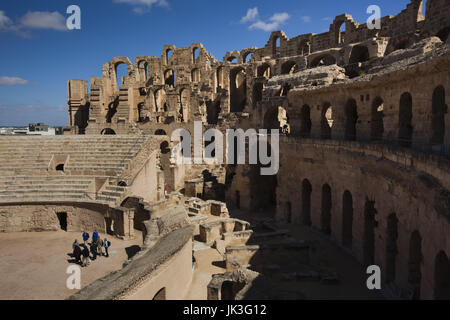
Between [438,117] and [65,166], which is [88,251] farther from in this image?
[438,117]

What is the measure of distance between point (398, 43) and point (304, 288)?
1600 centimetres

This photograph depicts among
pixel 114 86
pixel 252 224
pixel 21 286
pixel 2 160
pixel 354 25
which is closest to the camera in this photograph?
pixel 21 286

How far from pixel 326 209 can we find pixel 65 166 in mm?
14046

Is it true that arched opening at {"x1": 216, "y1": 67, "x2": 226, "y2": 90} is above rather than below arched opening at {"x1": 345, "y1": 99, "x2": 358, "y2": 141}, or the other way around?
above

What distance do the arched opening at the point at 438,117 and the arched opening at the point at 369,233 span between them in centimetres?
326

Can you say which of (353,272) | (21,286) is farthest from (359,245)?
(21,286)

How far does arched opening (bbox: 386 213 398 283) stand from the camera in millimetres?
10188

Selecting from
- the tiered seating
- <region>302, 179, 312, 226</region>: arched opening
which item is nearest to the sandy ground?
the tiered seating

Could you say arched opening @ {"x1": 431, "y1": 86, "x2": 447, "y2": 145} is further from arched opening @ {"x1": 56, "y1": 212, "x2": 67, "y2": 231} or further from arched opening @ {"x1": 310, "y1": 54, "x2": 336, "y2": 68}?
arched opening @ {"x1": 310, "y1": 54, "x2": 336, "y2": 68}

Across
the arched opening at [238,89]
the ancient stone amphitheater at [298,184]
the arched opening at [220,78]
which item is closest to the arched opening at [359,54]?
the ancient stone amphitheater at [298,184]

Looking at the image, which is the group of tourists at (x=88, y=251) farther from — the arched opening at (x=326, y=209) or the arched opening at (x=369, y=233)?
the arched opening at (x=369, y=233)

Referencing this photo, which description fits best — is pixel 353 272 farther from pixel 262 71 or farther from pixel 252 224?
pixel 262 71

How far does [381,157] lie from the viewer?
10.8m

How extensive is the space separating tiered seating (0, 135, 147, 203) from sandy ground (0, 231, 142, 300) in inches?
77.5
